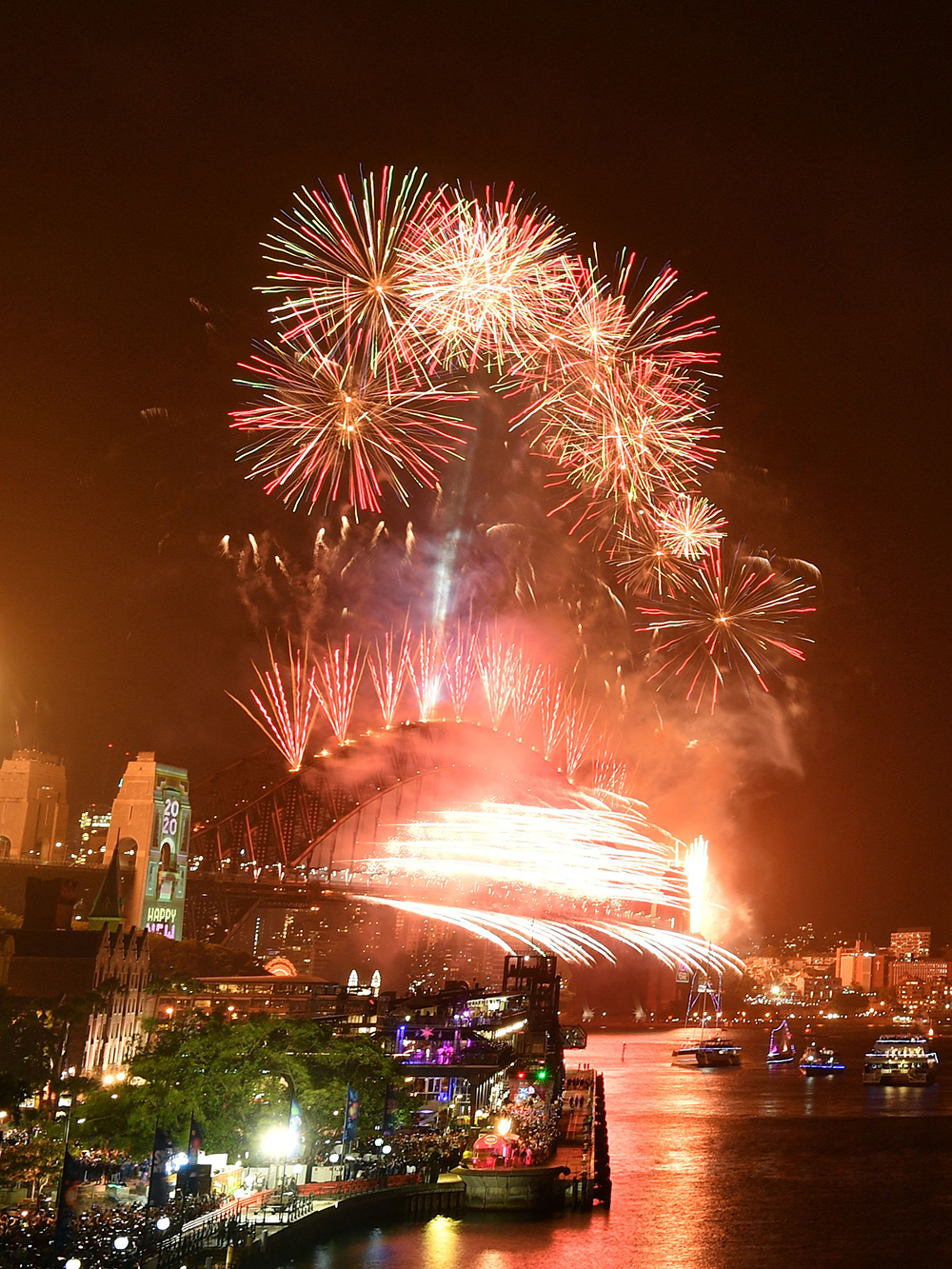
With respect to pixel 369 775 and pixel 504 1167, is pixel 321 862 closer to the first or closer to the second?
pixel 369 775

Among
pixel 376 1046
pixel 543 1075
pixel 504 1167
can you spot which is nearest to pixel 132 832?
pixel 543 1075

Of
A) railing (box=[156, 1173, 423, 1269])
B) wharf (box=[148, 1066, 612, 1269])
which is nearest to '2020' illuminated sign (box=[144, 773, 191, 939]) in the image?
wharf (box=[148, 1066, 612, 1269])

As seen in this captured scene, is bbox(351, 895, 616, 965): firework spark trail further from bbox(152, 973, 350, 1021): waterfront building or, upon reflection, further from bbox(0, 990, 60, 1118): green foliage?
bbox(0, 990, 60, 1118): green foliage

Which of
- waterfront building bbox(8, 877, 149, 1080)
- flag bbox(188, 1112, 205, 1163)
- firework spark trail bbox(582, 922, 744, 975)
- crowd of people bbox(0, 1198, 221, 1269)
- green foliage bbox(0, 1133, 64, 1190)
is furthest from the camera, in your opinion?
firework spark trail bbox(582, 922, 744, 975)

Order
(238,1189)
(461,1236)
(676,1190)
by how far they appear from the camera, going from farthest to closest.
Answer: (676,1190) → (461,1236) → (238,1189)

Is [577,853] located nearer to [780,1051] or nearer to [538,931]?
[538,931]

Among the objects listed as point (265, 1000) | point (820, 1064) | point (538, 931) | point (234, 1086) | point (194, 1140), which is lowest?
point (194, 1140)

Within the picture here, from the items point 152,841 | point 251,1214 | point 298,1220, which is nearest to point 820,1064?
point 152,841
